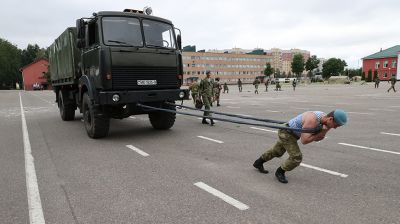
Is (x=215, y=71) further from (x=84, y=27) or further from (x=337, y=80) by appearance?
(x=84, y=27)

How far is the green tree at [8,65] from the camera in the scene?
8849 cm

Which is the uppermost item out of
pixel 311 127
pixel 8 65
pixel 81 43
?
pixel 8 65

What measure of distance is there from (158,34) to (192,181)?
4.60 meters

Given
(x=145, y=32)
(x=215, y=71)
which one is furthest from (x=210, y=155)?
(x=215, y=71)

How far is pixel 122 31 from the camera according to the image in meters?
7.48

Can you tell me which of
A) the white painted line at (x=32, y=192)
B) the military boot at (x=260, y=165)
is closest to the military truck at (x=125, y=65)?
the white painted line at (x=32, y=192)

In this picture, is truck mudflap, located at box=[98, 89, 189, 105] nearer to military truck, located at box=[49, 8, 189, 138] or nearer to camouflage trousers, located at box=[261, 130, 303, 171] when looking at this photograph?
military truck, located at box=[49, 8, 189, 138]

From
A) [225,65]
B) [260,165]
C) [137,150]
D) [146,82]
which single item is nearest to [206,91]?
[146,82]

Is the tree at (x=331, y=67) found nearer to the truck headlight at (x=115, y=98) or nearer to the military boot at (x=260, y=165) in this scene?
the truck headlight at (x=115, y=98)

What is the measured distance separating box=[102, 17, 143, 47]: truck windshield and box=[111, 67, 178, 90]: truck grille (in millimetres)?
635

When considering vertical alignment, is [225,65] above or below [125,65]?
above

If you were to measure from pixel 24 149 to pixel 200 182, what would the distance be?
4.71 m

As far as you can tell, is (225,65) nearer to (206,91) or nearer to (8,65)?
(8,65)

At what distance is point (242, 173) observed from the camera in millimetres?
5070
